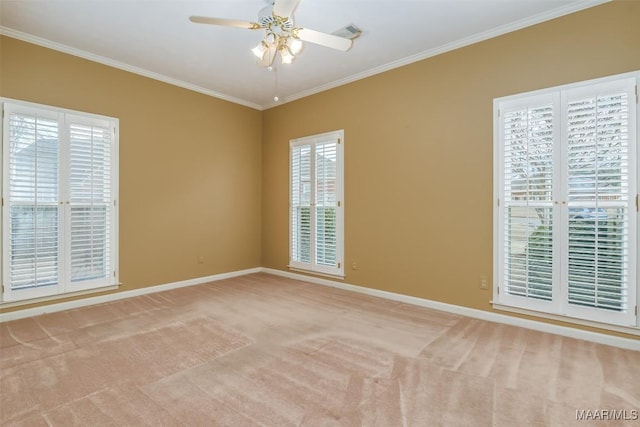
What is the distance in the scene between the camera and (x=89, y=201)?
375cm


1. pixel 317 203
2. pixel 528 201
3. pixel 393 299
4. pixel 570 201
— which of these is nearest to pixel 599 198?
pixel 570 201

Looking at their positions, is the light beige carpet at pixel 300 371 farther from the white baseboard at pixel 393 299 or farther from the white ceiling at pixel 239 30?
the white ceiling at pixel 239 30

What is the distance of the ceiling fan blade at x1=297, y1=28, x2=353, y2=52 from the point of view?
8.16 ft

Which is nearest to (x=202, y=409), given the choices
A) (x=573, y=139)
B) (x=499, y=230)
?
(x=499, y=230)

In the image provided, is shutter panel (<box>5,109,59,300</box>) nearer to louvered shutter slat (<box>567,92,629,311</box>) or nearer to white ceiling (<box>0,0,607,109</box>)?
white ceiling (<box>0,0,607,109</box>)

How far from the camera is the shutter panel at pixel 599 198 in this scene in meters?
2.62

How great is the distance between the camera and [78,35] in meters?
3.32

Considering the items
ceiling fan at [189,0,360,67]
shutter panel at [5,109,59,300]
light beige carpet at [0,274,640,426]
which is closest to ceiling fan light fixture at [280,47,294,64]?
ceiling fan at [189,0,360,67]

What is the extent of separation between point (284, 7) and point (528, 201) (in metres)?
2.74

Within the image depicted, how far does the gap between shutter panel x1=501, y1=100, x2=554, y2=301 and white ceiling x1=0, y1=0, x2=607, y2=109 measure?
3.08 ft

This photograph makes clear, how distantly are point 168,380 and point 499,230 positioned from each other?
3.18m

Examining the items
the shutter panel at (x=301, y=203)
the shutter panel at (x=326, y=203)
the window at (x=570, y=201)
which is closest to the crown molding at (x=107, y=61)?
the shutter panel at (x=301, y=203)

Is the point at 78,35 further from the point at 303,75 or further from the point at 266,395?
the point at 266,395

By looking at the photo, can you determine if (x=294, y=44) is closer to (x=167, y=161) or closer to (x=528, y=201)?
(x=528, y=201)
